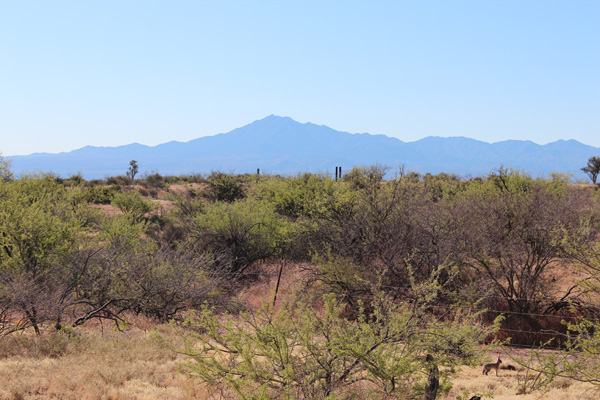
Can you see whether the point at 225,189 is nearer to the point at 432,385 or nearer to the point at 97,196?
the point at 97,196

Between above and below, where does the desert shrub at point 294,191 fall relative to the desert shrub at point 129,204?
above

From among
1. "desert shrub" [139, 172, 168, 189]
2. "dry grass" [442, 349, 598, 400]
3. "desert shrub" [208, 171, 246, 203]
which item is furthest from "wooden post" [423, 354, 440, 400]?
"desert shrub" [139, 172, 168, 189]

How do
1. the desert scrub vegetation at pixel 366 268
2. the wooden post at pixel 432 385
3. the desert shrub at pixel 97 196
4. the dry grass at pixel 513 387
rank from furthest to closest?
1. the desert shrub at pixel 97 196
2. the desert scrub vegetation at pixel 366 268
3. the dry grass at pixel 513 387
4. the wooden post at pixel 432 385

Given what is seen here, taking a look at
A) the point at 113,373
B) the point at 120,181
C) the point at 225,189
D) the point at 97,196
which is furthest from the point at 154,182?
the point at 113,373

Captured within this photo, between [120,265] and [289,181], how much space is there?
17.0 m

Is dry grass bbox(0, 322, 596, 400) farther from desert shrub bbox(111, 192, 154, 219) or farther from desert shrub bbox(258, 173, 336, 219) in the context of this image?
desert shrub bbox(111, 192, 154, 219)

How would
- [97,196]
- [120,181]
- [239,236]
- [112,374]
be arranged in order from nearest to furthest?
[112,374] → [239,236] → [97,196] → [120,181]

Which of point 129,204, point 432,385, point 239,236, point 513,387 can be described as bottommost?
point 513,387

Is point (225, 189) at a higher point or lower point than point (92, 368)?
higher

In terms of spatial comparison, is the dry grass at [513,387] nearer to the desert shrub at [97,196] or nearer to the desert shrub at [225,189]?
the desert shrub at [225,189]

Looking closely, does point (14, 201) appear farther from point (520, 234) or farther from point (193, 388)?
point (520, 234)

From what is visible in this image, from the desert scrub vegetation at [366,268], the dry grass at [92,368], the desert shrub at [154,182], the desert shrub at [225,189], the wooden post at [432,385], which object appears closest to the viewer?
the wooden post at [432,385]

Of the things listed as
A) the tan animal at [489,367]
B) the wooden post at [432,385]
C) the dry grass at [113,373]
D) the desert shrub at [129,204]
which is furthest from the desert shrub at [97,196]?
the wooden post at [432,385]

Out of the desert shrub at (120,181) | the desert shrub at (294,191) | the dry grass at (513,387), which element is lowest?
the dry grass at (513,387)
